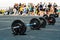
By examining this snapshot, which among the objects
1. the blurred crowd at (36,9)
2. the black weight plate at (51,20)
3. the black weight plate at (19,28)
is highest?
the black weight plate at (19,28)

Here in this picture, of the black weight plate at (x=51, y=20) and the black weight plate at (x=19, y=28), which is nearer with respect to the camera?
the black weight plate at (x=19, y=28)

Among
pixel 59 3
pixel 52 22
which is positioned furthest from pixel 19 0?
pixel 52 22

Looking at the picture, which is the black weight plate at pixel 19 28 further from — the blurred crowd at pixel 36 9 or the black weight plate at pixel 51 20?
the blurred crowd at pixel 36 9

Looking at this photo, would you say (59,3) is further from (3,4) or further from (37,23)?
(37,23)

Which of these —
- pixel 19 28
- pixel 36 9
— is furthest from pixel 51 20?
pixel 36 9

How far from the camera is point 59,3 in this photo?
4925cm

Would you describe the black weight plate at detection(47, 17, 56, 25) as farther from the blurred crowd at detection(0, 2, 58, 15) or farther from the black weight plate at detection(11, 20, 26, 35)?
the blurred crowd at detection(0, 2, 58, 15)

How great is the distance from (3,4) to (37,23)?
36.2 meters

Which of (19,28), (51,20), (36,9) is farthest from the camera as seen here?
(36,9)

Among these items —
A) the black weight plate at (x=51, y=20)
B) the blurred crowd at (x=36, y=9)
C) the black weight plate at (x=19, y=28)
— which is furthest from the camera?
the blurred crowd at (x=36, y=9)

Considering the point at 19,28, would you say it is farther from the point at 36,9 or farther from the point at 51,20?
the point at 36,9

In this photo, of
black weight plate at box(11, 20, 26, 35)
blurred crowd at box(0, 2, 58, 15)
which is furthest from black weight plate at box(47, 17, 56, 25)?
blurred crowd at box(0, 2, 58, 15)

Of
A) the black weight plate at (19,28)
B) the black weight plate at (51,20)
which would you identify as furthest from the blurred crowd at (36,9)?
the black weight plate at (19,28)

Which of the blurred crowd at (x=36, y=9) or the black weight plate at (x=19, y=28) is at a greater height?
the black weight plate at (x=19, y=28)
